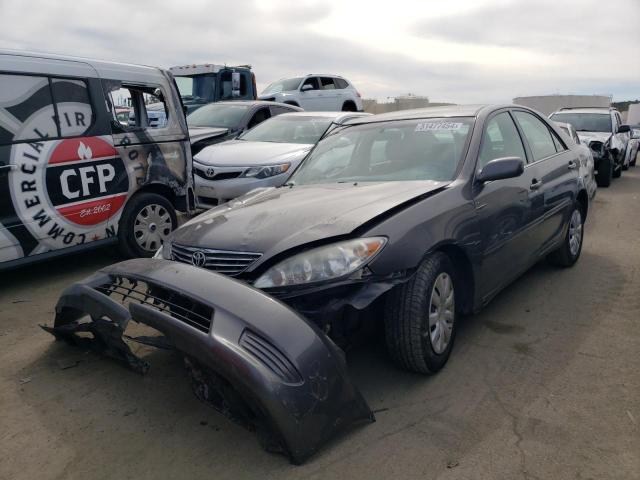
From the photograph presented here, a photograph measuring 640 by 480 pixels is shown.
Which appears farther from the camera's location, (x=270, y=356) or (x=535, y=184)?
(x=535, y=184)

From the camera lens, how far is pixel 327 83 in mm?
16375

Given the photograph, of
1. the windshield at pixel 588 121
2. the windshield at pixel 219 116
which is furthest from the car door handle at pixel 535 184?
the windshield at pixel 588 121

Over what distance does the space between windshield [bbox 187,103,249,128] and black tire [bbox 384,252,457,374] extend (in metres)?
6.96

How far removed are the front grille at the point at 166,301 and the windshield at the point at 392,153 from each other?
1534 mm

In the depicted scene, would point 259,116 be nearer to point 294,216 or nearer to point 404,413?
Result: point 294,216

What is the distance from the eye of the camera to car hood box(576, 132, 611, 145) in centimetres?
1119

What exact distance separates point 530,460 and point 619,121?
523 inches

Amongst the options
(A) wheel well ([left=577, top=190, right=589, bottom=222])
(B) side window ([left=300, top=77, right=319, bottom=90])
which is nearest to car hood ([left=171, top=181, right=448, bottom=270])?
(A) wheel well ([left=577, top=190, right=589, bottom=222])

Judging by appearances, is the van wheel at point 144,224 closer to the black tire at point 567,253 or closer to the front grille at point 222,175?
the front grille at point 222,175

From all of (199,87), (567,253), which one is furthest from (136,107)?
(199,87)

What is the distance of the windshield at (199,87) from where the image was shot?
1359 cm

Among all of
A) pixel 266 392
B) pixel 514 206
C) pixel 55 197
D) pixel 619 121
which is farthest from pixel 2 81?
pixel 619 121

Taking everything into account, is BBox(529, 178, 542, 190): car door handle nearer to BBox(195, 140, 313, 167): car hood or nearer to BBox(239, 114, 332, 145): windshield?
BBox(195, 140, 313, 167): car hood

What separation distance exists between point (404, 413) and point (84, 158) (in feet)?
12.2
